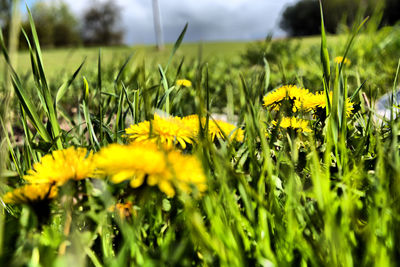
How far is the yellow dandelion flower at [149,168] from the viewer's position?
0.51 metres

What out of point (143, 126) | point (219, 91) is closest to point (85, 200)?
point (143, 126)

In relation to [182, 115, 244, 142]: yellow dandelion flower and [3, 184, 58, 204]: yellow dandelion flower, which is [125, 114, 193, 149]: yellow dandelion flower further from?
[3, 184, 58, 204]: yellow dandelion flower

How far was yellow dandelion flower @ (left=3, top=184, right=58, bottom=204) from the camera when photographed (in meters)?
0.54

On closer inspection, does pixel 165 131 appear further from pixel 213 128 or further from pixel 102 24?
pixel 102 24

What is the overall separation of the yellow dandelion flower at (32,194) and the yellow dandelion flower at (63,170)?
0.01 meters

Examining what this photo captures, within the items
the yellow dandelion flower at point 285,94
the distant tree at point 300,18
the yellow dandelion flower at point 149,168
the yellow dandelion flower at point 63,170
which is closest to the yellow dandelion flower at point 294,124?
the yellow dandelion flower at point 285,94

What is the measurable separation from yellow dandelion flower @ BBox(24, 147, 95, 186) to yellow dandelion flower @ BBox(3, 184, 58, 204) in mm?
14

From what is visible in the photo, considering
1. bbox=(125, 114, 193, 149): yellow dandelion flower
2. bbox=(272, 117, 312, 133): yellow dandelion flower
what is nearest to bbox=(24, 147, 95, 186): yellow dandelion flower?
bbox=(125, 114, 193, 149): yellow dandelion flower

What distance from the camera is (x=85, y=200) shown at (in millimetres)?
598

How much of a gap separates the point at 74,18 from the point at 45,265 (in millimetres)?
38871

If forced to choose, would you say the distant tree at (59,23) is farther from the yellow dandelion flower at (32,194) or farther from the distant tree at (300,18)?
the yellow dandelion flower at (32,194)

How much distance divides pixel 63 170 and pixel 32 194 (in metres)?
0.06

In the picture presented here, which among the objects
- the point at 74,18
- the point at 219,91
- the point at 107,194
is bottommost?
the point at 219,91

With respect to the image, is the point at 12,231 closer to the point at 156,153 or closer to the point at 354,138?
the point at 156,153
